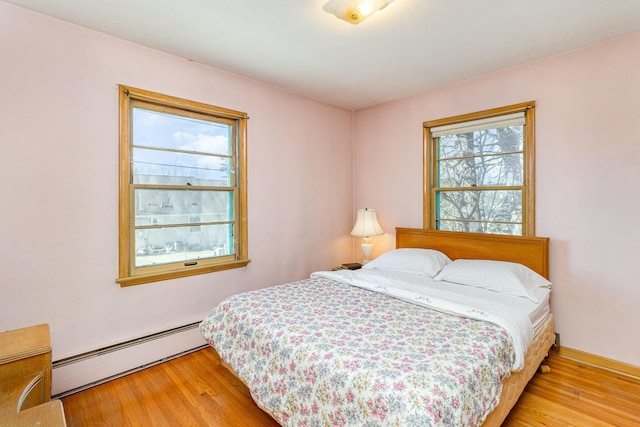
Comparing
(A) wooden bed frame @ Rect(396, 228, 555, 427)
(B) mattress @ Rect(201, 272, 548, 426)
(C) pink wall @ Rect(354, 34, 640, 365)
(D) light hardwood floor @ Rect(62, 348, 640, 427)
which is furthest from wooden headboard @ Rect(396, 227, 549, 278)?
(D) light hardwood floor @ Rect(62, 348, 640, 427)

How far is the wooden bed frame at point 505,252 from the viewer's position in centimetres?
173

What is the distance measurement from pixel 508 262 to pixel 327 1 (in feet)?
8.15

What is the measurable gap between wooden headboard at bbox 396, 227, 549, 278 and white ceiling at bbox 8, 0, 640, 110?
1.55 m

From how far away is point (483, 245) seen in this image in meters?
2.97

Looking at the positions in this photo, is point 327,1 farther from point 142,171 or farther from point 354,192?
point 354,192

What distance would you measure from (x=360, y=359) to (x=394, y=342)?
0.27 m

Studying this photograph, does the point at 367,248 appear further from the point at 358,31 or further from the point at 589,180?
the point at 358,31

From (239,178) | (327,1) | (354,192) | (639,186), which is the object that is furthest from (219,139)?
(639,186)

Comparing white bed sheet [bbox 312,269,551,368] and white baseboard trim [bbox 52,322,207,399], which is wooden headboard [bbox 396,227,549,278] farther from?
white baseboard trim [bbox 52,322,207,399]

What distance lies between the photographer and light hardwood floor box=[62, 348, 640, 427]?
1.86 meters

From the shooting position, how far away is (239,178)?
10.1ft

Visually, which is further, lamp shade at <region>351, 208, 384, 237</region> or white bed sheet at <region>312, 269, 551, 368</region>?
lamp shade at <region>351, 208, 384, 237</region>

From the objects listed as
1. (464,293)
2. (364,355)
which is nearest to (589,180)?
(464,293)

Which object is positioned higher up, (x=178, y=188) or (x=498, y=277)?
(x=178, y=188)
